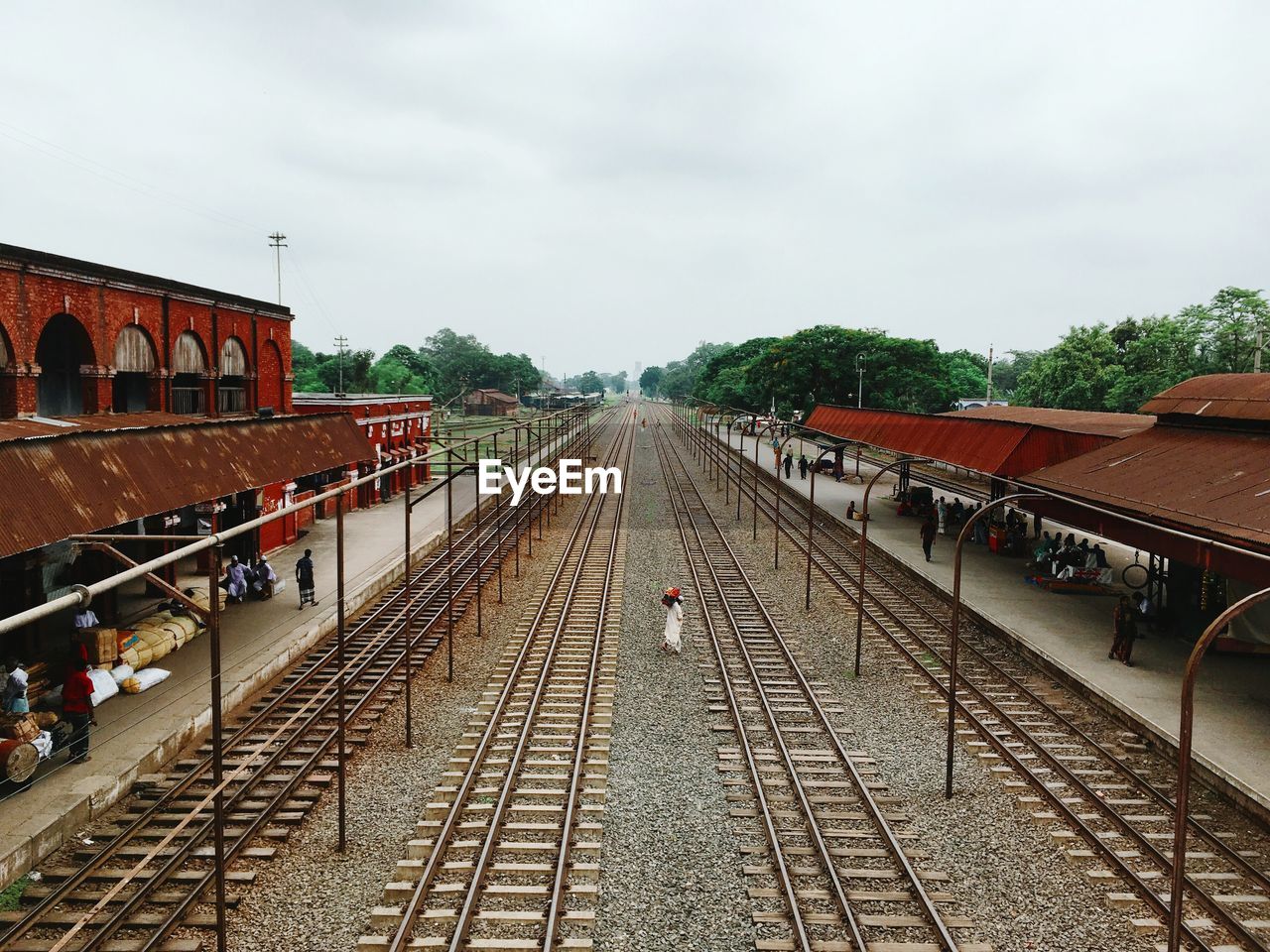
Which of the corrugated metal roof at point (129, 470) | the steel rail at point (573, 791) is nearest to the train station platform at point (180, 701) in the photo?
the corrugated metal roof at point (129, 470)

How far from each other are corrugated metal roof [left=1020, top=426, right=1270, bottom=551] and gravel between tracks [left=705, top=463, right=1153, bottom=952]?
5543 millimetres

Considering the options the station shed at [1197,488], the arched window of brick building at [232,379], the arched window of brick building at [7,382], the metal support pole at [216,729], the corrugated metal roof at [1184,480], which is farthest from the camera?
the arched window of brick building at [232,379]

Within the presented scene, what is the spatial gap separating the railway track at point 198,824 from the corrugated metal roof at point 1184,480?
14.1 metres

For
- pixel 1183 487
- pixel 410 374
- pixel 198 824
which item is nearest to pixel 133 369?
pixel 198 824

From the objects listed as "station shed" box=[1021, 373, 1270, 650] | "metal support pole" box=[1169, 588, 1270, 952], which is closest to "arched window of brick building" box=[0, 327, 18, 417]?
"metal support pole" box=[1169, 588, 1270, 952]

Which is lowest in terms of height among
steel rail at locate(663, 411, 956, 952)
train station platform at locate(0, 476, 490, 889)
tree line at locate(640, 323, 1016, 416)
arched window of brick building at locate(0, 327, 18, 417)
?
steel rail at locate(663, 411, 956, 952)

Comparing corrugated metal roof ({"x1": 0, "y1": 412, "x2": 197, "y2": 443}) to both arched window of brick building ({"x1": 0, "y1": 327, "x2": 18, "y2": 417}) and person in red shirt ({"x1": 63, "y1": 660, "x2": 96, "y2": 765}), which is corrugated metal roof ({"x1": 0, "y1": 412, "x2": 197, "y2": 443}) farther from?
person in red shirt ({"x1": 63, "y1": 660, "x2": 96, "y2": 765})

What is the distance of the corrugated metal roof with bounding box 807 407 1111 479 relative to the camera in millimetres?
22828

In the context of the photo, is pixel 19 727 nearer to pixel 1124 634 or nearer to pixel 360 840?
pixel 360 840

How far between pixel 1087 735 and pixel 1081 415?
2287 cm

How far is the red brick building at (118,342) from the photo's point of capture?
16.2 meters

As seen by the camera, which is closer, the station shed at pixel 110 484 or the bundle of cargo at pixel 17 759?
the bundle of cargo at pixel 17 759

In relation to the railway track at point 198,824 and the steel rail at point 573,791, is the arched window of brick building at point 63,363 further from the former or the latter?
the steel rail at point 573,791

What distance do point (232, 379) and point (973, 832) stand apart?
961 inches
